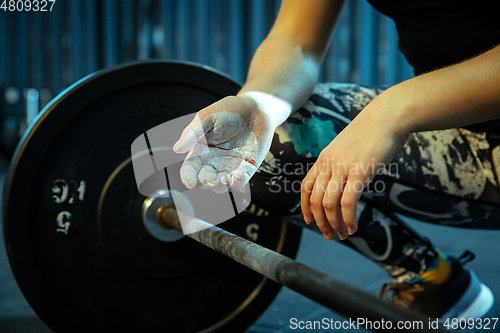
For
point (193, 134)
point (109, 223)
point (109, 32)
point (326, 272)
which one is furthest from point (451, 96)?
point (109, 32)

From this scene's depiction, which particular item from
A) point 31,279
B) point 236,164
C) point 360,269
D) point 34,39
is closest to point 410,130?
point 236,164

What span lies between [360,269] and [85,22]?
2746 mm

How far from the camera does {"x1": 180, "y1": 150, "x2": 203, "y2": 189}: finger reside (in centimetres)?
49

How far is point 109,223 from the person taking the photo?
0.67 meters

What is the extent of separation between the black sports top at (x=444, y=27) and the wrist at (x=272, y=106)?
22 cm

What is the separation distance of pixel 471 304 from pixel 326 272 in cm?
43

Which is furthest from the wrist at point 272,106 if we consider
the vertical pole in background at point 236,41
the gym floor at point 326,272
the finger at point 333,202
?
the vertical pole in background at point 236,41

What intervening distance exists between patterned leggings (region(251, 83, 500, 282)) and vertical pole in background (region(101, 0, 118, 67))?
271cm

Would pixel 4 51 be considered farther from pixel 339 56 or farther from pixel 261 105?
pixel 261 105

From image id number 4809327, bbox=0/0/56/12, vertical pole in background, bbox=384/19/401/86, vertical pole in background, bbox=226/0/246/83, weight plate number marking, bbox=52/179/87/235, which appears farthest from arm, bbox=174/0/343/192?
image id number 4809327, bbox=0/0/56/12

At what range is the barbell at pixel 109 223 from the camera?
627 mm

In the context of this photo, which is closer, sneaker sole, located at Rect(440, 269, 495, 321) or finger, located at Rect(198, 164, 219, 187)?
finger, located at Rect(198, 164, 219, 187)

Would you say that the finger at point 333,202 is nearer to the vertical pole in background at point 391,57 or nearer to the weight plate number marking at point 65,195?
the weight plate number marking at point 65,195

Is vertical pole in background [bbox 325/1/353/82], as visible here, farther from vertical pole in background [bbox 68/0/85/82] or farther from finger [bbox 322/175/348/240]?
finger [bbox 322/175/348/240]
